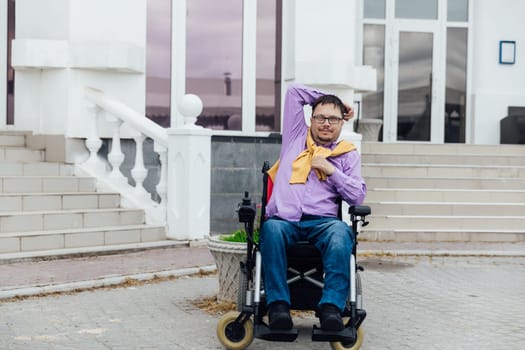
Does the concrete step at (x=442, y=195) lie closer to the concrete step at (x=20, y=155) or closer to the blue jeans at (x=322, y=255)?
the concrete step at (x=20, y=155)

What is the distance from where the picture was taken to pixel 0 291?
6.32m

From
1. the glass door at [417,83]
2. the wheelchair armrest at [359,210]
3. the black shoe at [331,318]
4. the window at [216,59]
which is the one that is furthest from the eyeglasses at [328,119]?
the glass door at [417,83]

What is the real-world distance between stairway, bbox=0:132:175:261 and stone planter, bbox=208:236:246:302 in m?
2.54

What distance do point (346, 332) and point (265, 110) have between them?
7243mm

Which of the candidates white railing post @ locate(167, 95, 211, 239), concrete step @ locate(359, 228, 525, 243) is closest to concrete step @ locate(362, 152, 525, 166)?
concrete step @ locate(359, 228, 525, 243)

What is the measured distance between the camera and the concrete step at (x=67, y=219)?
26.9 ft

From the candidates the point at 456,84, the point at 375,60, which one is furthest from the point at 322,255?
the point at 456,84

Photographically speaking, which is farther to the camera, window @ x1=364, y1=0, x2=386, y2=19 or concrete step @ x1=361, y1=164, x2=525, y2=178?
window @ x1=364, y1=0, x2=386, y2=19

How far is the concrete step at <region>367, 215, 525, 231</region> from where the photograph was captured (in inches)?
419

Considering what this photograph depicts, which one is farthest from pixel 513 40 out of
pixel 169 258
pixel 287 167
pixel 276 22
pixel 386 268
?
pixel 287 167

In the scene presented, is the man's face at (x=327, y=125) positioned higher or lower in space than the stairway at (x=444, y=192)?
higher

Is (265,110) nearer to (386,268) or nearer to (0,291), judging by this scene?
(386,268)

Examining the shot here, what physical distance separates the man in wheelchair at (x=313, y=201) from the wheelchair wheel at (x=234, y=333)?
0.26 m

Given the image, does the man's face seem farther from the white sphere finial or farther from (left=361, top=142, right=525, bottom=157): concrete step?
(left=361, top=142, right=525, bottom=157): concrete step
